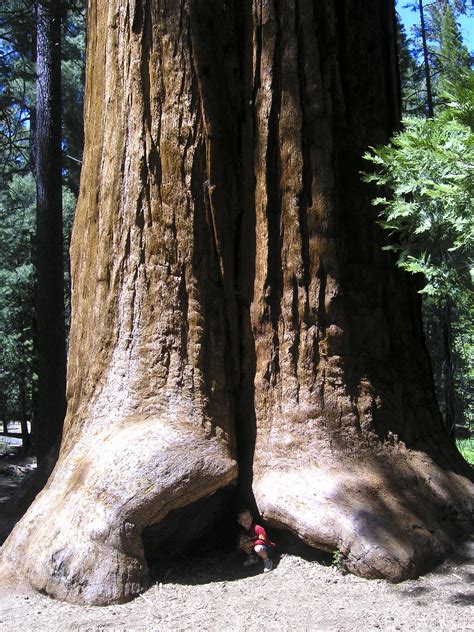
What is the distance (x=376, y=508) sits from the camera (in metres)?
4.59

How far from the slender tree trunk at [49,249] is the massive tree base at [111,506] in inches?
261

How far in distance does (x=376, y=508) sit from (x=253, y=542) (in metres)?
0.87

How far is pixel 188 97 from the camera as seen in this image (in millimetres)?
5125

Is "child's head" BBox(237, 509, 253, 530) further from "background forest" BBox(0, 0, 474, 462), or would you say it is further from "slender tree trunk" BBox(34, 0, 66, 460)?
"slender tree trunk" BBox(34, 0, 66, 460)

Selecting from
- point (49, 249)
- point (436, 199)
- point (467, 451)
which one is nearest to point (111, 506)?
point (436, 199)

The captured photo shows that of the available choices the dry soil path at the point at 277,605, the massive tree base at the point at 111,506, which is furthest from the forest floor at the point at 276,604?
the massive tree base at the point at 111,506

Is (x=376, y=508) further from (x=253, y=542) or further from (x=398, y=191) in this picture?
(x=398, y=191)

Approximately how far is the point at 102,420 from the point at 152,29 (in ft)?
9.44

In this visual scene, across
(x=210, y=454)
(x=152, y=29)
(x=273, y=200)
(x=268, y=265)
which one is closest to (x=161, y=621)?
(x=210, y=454)

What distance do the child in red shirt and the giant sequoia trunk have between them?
161mm

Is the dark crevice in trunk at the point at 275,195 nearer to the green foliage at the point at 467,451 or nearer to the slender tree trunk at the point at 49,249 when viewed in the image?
the slender tree trunk at the point at 49,249

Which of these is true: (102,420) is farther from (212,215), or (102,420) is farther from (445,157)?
(445,157)

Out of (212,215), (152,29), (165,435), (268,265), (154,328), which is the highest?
(152,29)

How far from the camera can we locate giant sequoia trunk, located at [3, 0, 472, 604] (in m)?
4.88
